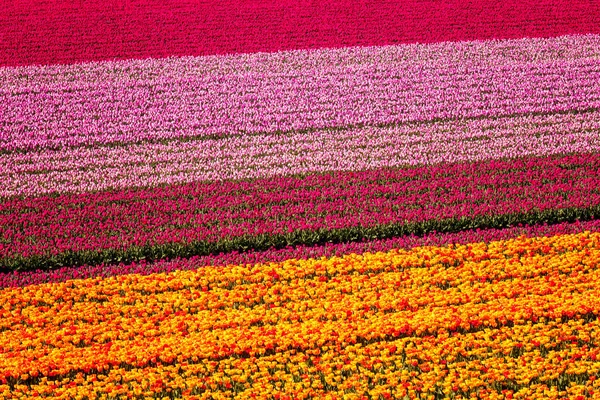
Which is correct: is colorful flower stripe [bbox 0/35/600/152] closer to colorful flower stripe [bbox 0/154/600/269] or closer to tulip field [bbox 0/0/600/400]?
tulip field [bbox 0/0/600/400]

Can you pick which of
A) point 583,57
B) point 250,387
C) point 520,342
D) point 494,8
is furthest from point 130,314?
point 494,8

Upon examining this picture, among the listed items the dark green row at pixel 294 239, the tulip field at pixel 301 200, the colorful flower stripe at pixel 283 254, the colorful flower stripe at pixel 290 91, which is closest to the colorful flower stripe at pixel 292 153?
the tulip field at pixel 301 200

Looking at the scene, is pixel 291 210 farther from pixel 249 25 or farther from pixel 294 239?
pixel 249 25

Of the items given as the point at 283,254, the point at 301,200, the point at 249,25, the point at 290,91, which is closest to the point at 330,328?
the point at 283,254

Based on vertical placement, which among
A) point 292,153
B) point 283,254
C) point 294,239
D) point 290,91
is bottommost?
point 283,254

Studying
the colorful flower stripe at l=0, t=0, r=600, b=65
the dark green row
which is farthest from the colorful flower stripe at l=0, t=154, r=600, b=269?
the colorful flower stripe at l=0, t=0, r=600, b=65

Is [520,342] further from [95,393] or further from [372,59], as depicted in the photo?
[372,59]
